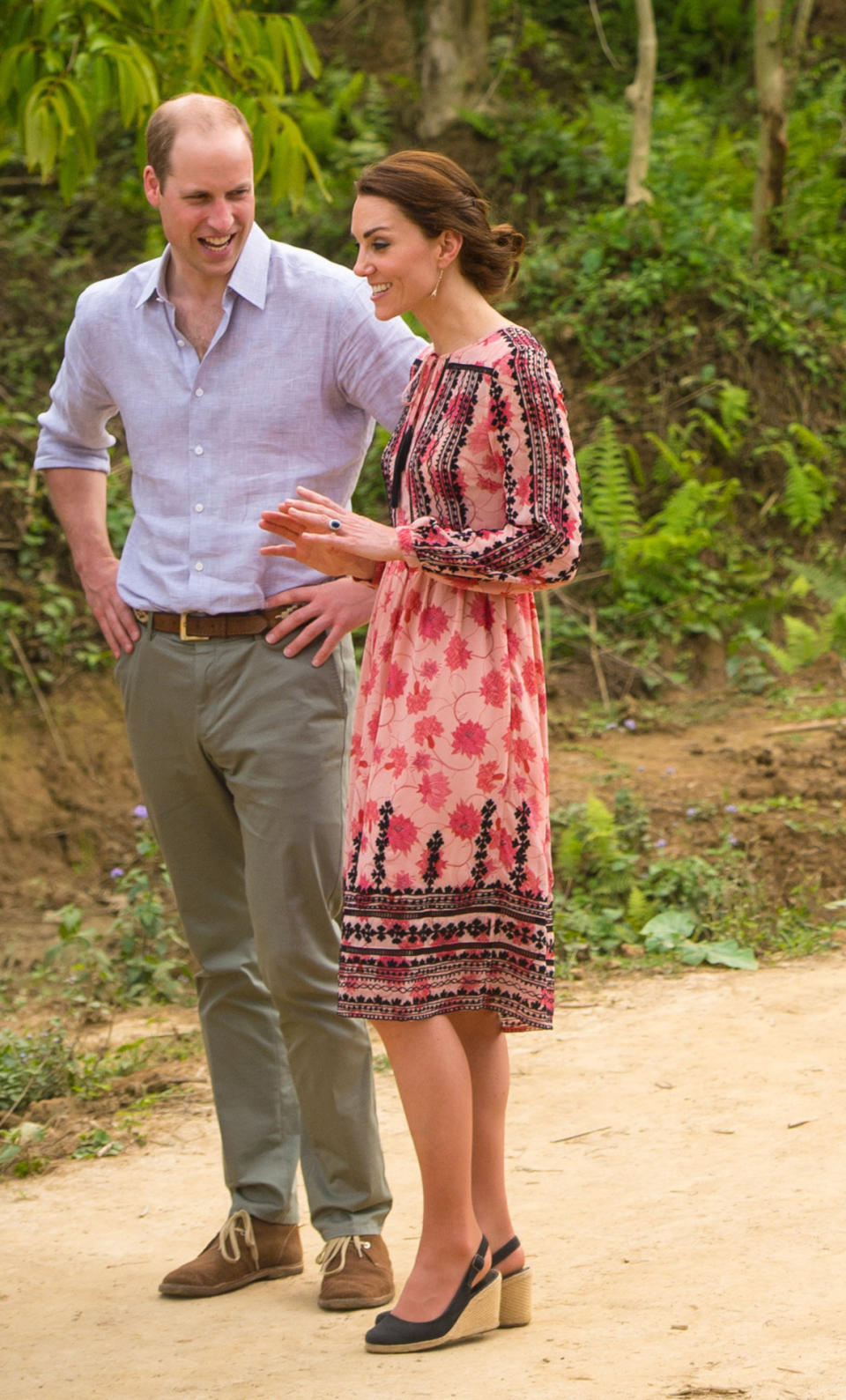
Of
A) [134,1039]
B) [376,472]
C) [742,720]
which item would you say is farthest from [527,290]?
[134,1039]

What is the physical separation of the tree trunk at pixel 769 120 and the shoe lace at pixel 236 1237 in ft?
30.0

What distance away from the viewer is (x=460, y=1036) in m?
3.03

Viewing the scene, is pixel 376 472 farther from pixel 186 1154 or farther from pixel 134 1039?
pixel 186 1154

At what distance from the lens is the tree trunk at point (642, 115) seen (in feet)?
35.1

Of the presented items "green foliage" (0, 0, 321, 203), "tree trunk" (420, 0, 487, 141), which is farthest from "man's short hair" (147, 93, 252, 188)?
"tree trunk" (420, 0, 487, 141)

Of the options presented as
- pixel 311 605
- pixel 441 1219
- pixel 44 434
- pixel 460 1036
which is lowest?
pixel 441 1219

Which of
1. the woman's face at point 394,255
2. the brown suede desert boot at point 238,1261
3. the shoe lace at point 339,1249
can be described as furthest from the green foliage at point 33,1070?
the woman's face at point 394,255

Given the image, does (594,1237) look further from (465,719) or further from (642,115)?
(642,115)

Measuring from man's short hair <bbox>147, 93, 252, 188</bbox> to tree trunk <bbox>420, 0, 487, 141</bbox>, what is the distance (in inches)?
386

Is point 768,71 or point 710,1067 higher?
point 768,71

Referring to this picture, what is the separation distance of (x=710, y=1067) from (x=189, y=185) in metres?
2.91

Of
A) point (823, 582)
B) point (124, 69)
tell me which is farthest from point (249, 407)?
point (823, 582)

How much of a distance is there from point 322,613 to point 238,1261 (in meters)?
1.45

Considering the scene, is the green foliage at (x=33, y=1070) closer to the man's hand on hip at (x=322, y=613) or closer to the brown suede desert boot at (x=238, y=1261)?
the brown suede desert boot at (x=238, y=1261)
